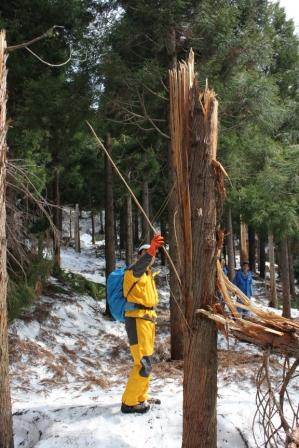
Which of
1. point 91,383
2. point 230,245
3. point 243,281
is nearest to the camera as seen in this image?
point 91,383

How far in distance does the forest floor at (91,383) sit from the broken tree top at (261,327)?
18 cm

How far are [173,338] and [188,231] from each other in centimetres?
538

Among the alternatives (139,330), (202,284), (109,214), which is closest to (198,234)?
(202,284)

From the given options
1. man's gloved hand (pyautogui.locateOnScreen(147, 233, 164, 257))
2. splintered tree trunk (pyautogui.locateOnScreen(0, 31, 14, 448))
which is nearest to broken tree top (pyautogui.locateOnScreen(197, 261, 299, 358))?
man's gloved hand (pyautogui.locateOnScreen(147, 233, 164, 257))

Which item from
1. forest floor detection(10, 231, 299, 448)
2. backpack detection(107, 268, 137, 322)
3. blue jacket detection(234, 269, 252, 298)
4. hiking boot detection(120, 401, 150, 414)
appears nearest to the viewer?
forest floor detection(10, 231, 299, 448)

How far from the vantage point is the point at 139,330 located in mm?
5457

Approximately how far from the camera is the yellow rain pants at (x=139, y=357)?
5.34 m

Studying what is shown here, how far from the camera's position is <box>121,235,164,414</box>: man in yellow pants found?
17.5ft

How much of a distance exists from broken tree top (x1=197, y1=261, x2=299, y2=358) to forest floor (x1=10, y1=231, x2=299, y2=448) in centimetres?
18

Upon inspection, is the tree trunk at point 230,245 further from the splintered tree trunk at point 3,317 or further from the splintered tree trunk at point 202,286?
the splintered tree trunk at point 202,286

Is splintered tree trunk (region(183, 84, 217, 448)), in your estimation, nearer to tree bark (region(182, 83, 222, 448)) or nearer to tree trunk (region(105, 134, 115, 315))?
tree bark (region(182, 83, 222, 448))

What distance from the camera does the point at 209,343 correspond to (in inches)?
146

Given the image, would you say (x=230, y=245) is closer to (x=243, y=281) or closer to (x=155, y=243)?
(x=243, y=281)

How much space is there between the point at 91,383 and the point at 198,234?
16.0 feet
